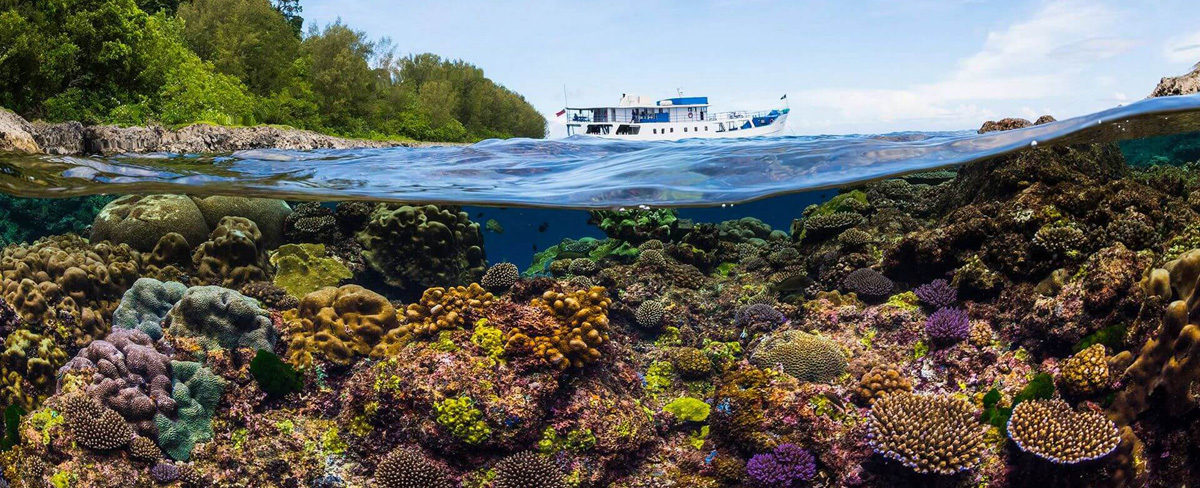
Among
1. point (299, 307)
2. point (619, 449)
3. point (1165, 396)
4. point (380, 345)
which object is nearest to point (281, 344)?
point (299, 307)

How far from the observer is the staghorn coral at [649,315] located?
10.6 m

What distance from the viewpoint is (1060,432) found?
618 centimetres

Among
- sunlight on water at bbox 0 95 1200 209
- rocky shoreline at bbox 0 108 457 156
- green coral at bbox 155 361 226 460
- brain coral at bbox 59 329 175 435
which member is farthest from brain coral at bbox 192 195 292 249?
green coral at bbox 155 361 226 460

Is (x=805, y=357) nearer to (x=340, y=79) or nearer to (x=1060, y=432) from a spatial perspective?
(x=1060, y=432)

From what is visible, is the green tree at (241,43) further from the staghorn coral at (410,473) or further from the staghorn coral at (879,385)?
the staghorn coral at (879,385)

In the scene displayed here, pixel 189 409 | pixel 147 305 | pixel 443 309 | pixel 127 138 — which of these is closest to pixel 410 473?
pixel 443 309

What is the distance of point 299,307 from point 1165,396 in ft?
34.7

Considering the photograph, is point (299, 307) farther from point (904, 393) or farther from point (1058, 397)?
point (1058, 397)

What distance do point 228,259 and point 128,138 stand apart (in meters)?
6.88

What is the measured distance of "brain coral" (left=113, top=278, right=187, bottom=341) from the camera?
29.2 ft

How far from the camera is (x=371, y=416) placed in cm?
764

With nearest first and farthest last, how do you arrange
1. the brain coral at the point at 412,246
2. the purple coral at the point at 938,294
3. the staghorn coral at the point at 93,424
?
1. the staghorn coral at the point at 93,424
2. the purple coral at the point at 938,294
3. the brain coral at the point at 412,246

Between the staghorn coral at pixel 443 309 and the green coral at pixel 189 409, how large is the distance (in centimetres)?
257

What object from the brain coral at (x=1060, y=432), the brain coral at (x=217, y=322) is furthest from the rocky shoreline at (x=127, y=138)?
the brain coral at (x=1060, y=432)
